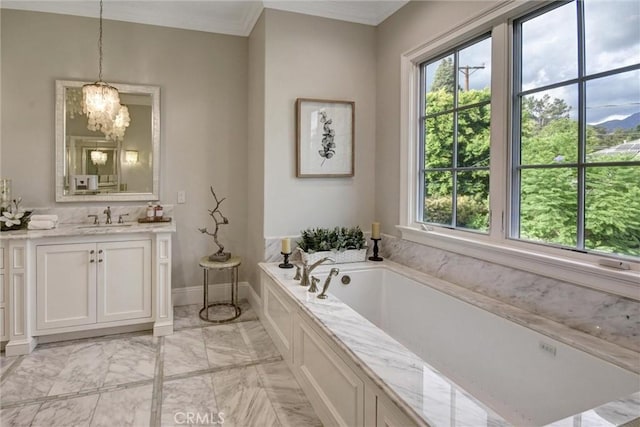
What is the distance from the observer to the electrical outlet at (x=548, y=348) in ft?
5.66

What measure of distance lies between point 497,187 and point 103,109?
2.90 m

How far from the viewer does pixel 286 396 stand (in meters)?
2.20

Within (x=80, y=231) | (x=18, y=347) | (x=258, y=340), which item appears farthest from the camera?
(x=258, y=340)

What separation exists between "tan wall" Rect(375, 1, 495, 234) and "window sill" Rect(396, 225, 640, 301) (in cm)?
64

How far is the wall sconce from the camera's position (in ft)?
11.3

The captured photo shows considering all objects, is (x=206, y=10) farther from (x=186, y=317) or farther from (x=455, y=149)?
(x=186, y=317)

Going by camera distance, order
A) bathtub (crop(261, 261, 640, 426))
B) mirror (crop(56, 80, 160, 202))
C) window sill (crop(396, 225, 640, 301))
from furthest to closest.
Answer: mirror (crop(56, 80, 160, 202)) → window sill (crop(396, 225, 640, 301)) → bathtub (crop(261, 261, 640, 426))

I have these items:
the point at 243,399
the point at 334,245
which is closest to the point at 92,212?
the point at 334,245

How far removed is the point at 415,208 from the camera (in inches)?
119

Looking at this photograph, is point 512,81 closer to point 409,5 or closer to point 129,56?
point 409,5

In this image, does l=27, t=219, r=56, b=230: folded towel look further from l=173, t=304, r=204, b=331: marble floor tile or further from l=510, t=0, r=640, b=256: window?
l=510, t=0, r=640, b=256: window

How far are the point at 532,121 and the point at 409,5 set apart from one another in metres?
1.43

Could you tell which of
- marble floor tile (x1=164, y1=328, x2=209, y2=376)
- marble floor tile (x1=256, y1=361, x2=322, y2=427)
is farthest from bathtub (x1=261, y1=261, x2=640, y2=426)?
marble floor tile (x1=164, y1=328, x2=209, y2=376)

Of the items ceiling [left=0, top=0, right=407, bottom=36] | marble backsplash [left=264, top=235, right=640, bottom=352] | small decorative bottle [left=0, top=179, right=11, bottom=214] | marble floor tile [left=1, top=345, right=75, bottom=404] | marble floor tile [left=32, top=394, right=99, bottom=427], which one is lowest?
marble floor tile [left=32, top=394, right=99, bottom=427]
